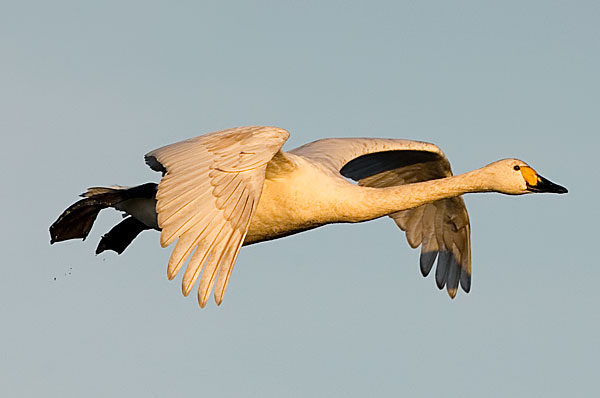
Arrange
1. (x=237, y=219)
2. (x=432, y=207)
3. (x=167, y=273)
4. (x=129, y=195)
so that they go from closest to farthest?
(x=167, y=273)
(x=237, y=219)
(x=129, y=195)
(x=432, y=207)

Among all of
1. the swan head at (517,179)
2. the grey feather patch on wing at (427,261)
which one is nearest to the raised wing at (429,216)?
the grey feather patch on wing at (427,261)

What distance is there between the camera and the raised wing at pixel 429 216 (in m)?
15.2

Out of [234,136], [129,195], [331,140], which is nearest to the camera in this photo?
[234,136]

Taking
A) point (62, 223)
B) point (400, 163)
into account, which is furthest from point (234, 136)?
point (400, 163)

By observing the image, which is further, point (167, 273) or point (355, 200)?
point (355, 200)

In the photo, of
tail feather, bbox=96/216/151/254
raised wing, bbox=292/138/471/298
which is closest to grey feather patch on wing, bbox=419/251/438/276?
raised wing, bbox=292/138/471/298

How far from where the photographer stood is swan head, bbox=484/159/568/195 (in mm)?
12516

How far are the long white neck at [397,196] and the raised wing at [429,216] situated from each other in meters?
2.39

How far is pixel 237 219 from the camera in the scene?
10219 millimetres

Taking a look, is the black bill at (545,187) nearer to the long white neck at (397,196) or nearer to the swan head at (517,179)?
the swan head at (517,179)

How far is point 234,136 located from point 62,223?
11.1 feet

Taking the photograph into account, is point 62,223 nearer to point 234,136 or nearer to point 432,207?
point 234,136

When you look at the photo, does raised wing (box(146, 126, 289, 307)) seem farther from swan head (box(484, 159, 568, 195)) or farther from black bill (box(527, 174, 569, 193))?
black bill (box(527, 174, 569, 193))

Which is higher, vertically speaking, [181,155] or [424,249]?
A: [181,155]
